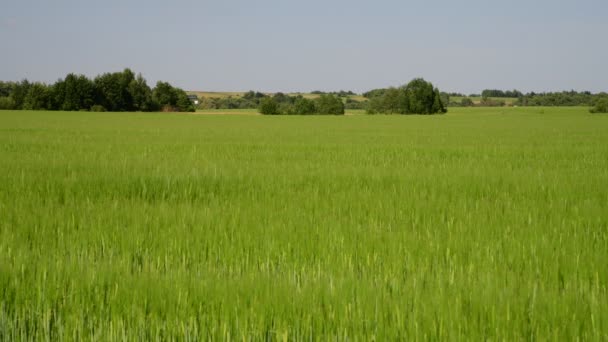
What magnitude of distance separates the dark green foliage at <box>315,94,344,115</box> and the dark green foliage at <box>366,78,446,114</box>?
6277 millimetres

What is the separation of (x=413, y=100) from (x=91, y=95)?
56791 millimetres

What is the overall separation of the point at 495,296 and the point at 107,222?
3220mm

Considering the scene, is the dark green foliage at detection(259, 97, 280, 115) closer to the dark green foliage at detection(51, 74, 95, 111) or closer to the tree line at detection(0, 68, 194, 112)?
the tree line at detection(0, 68, 194, 112)

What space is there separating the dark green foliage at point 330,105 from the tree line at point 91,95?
24686 mm

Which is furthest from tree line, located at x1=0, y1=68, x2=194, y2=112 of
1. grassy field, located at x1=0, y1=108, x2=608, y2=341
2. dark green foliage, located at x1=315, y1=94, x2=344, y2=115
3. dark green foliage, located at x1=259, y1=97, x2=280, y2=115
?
grassy field, located at x1=0, y1=108, x2=608, y2=341

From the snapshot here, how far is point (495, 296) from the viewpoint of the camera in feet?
7.98

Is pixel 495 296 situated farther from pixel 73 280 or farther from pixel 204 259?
pixel 73 280

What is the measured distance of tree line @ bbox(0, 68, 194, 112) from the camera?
76.8 meters

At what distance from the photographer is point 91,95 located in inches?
3083

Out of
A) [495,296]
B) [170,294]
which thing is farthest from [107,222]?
[495,296]

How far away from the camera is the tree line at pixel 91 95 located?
252ft

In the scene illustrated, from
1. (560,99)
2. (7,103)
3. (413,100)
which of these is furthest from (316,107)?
(560,99)

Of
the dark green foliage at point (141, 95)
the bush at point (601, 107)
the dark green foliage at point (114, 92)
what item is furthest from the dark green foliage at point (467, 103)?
the dark green foliage at point (114, 92)

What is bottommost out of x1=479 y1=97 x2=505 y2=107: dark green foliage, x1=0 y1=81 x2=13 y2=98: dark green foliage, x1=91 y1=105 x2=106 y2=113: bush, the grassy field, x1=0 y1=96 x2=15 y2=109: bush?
the grassy field
